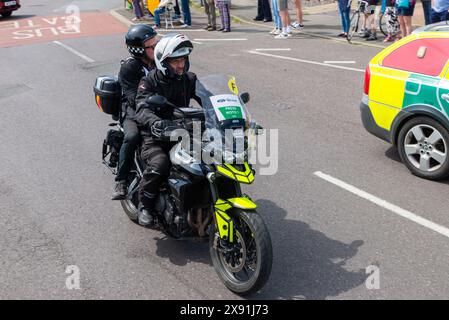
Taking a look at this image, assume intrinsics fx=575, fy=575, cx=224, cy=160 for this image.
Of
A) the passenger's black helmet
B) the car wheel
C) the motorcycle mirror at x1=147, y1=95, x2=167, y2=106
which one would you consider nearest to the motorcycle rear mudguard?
the motorcycle mirror at x1=147, y1=95, x2=167, y2=106

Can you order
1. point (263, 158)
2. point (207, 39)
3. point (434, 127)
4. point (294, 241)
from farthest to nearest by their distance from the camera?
point (207, 39)
point (263, 158)
point (434, 127)
point (294, 241)

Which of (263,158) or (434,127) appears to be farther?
(263,158)

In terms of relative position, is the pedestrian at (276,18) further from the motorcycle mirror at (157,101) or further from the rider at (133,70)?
the motorcycle mirror at (157,101)

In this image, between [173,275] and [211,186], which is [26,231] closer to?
[173,275]

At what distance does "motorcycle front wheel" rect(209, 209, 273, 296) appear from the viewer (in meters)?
4.31

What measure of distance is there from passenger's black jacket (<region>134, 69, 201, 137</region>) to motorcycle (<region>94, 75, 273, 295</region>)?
252 mm

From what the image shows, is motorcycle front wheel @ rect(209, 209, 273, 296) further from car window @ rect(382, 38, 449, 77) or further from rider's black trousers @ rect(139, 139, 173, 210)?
car window @ rect(382, 38, 449, 77)

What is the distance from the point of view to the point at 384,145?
7.89m

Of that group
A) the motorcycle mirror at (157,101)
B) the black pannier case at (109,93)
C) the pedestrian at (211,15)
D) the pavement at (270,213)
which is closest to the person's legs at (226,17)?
the pedestrian at (211,15)

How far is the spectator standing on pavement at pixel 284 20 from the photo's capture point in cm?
1591

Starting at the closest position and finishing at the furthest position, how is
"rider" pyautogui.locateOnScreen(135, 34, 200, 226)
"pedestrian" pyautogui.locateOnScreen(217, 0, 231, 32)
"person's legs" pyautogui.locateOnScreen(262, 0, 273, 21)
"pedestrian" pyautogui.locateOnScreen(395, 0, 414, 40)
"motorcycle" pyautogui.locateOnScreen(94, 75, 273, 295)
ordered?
"motorcycle" pyautogui.locateOnScreen(94, 75, 273, 295), "rider" pyautogui.locateOnScreen(135, 34, 200, 226), "pedestrian" pyautogui.locateOnScreen(395, 0, 414, 40), "pedestrian" pyautogui.locateOnScreen(217, 0, 231, 32), "person's legs" pyautogui.locateOnScreen(262, 0, 273, 21)

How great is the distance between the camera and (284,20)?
52.9 feet
